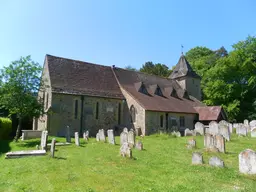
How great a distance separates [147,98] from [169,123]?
359cm

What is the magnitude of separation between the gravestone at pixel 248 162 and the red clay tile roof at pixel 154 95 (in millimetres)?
15647

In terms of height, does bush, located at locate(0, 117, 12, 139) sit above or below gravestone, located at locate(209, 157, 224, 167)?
above

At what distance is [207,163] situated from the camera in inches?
356

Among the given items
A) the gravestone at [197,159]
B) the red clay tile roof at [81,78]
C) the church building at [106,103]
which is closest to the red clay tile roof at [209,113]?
the church building at [106,103]

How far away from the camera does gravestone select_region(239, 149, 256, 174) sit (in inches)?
293

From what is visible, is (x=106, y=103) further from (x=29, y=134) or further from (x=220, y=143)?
(x=220, y=143)

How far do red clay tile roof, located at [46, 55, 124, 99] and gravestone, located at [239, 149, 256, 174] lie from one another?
1760cm

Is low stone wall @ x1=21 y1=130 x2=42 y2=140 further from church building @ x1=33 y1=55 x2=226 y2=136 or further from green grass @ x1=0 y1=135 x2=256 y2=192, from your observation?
green grass @ x1=0 y1=135 x2=256 y2=192

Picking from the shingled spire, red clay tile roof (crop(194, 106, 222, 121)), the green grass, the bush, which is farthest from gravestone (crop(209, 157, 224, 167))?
the shingled spire

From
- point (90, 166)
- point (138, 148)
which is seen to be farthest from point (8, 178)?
point (138, 148)

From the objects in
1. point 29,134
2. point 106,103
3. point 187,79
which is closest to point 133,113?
point 106,103

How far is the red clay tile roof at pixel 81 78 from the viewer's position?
23.1m

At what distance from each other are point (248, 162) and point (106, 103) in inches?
732

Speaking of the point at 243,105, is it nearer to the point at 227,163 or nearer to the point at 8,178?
the point at 227,163
